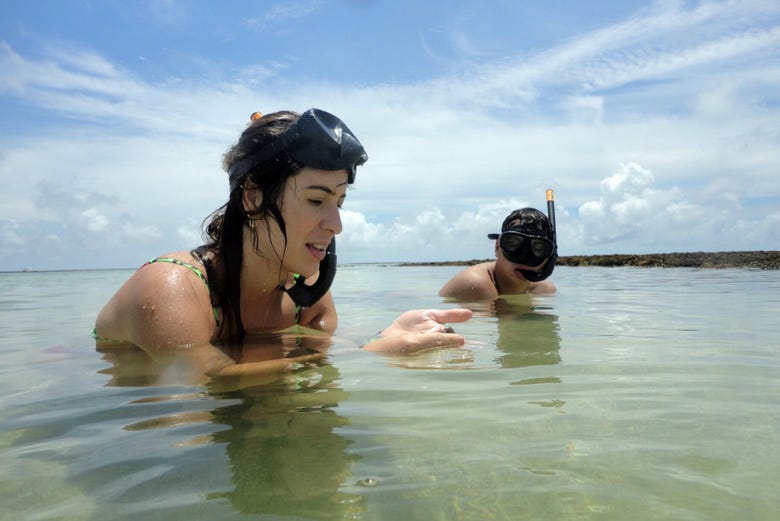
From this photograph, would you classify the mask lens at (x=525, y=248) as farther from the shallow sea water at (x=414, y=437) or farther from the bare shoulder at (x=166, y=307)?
the bare shoulder at (x=166, y=307)

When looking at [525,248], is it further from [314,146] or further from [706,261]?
[706,261]

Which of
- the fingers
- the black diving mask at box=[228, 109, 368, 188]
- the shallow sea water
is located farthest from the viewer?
the black diving mask at box=[228, 109, 368, 188]

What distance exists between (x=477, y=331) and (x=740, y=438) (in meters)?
2.71

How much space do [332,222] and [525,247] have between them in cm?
384

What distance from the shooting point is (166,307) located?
112 inches

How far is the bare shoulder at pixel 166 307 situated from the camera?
282cm

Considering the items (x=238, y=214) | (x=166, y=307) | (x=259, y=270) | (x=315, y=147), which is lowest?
(x=166, y=307)

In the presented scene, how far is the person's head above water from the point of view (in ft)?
20.9

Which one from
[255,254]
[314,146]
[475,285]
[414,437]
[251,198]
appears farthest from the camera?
[475,285]

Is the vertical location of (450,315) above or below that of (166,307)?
below

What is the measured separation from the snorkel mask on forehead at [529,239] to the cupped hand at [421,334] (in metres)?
3.42

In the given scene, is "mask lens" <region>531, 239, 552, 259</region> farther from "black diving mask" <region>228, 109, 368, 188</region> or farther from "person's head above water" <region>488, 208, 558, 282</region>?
"black diving mask" <region>228, 109, 368, 188</region>

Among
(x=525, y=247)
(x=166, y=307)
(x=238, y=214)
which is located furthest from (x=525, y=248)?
(x=166, y=307)

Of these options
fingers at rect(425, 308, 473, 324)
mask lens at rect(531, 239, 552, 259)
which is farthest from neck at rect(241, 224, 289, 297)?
mask lens at rect(531, 239, 552, 259)
